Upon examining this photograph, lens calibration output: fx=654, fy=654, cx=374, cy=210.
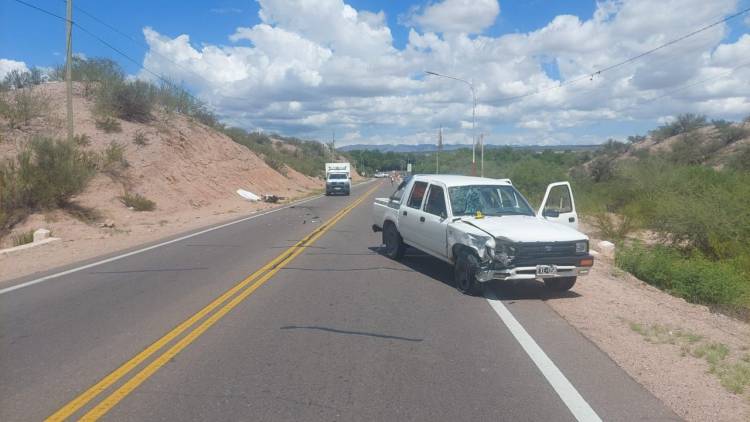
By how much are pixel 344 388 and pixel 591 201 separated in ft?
74.3

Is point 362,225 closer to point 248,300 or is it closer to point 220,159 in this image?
point 248,300

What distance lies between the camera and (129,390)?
223 inches

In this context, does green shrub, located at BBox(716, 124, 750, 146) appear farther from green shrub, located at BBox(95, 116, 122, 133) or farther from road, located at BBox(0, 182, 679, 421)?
road, located at BBox(0, 182, 679, 421)

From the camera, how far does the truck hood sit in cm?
959

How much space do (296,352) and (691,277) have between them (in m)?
9.52

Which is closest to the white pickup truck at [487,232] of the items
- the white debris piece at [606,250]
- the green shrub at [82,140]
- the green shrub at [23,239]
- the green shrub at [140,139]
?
the white debris piece at [606,250]

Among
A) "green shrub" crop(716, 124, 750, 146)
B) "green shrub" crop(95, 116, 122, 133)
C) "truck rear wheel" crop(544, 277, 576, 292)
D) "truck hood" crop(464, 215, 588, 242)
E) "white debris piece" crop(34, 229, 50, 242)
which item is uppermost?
"green shrub" crop(716, 124, 750, 146)

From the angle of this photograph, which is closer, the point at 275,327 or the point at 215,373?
the point at 215,373

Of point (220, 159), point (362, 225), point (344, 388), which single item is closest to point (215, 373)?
point (344, 388)

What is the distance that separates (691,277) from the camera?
1309cm

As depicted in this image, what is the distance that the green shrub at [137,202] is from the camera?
28.6m

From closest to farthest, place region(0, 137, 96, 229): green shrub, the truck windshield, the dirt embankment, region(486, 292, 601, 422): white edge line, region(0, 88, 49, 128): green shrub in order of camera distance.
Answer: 1. region(486, 292, 601, 422): white edge line
2. the truck windshield
3. the dirt embankment
4. region(0, 137, 96, 229): green shrub
5. region(0, 88, 49, 128): green shrub

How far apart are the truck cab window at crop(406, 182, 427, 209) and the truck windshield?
107 cm

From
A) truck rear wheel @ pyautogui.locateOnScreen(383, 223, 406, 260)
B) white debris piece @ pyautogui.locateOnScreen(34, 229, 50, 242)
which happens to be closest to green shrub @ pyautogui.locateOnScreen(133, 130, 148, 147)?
white debris piece @ pyautogui.locateOnScreen(34, 229, 50, 242)
